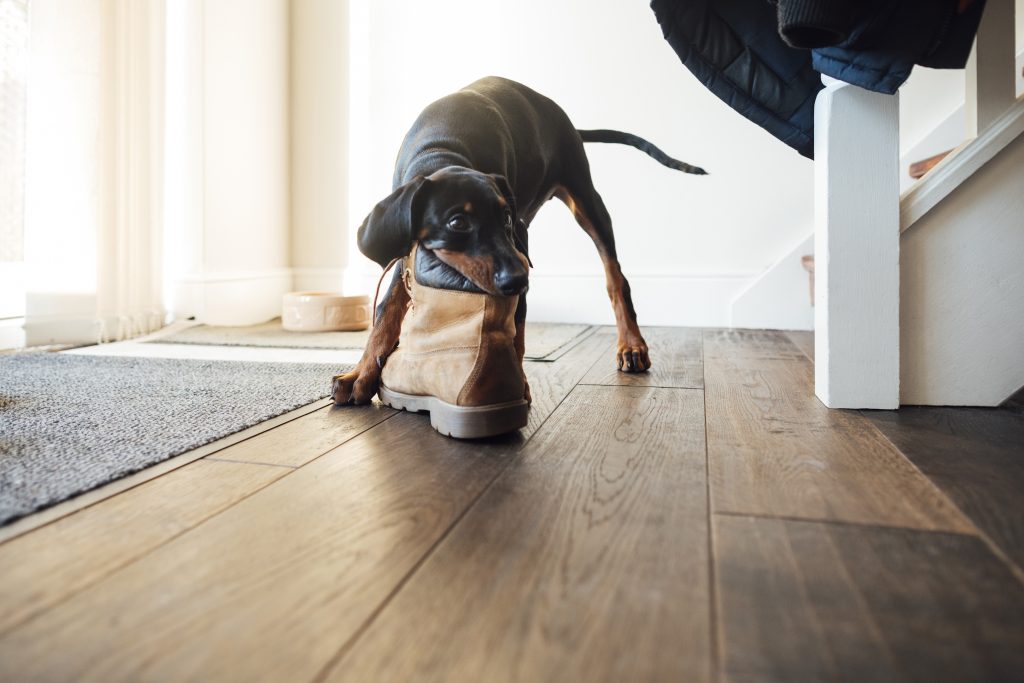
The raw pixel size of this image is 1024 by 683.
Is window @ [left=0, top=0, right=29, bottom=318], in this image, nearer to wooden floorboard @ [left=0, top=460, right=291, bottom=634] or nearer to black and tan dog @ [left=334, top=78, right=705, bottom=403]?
black and tan dog @ [left=334, top=78, right=705, bottom=403]

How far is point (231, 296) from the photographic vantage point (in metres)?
2.85

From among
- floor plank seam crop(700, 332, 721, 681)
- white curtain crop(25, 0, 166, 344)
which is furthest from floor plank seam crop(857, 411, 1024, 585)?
white curtain crop(25, 0, 166, 344)

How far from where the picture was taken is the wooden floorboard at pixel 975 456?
68cm

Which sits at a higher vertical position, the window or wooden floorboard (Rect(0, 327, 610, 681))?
the window

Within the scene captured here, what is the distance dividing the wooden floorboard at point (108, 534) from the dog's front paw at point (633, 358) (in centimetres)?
98

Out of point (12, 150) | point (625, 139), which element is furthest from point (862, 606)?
point (12, 150)

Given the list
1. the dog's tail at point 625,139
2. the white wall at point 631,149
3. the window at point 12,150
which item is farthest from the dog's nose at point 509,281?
the white wall at point 631,149

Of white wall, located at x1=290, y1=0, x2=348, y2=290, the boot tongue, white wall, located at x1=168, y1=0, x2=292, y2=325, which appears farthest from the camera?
white wall, located at x1=290, y1=0, x2=348, y2=290

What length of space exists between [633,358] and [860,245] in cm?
59

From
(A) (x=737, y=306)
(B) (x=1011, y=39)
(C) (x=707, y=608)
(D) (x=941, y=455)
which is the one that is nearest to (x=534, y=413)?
(D) (x=941, y=455)

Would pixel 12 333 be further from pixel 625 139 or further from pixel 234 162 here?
pixel 625 139

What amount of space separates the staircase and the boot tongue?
0.65m

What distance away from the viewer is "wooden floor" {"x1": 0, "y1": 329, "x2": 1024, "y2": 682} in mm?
447

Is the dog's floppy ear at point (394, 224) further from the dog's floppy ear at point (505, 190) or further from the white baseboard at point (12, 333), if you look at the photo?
the white baseboard at point (12, 333)
